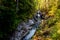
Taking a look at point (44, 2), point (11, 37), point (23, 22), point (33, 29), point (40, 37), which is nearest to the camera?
point (11, 37)

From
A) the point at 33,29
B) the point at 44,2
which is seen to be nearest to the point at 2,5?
the point at 33,29

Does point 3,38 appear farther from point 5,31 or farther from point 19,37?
point 19,37

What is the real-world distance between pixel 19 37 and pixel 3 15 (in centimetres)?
233

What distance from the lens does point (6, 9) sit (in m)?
11.9

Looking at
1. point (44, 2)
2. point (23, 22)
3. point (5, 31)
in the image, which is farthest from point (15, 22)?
point (44, 2)

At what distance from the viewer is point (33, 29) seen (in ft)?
55.9

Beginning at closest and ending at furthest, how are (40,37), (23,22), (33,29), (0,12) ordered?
(0,12), (40,37), (23,22), (33,29)

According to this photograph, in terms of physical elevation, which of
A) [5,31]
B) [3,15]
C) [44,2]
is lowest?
[44,2]

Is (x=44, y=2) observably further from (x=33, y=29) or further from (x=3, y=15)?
(x=3, y=15)

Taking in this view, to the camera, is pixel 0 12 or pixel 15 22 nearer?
pixel 0 12

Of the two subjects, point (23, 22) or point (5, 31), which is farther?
point (23, 22)

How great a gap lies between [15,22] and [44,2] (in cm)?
1590

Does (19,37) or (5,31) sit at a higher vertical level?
(5,31)

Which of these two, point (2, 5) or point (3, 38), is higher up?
point (2, 5)
